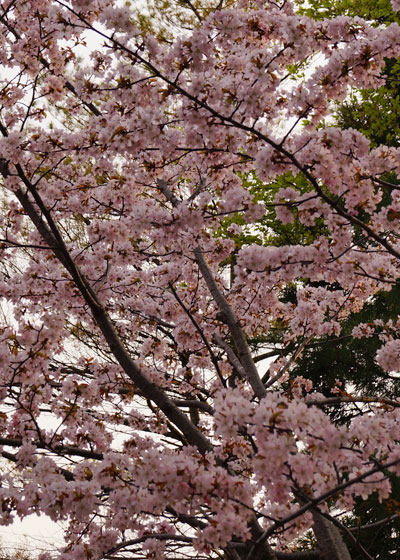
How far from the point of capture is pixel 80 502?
2.69 meters

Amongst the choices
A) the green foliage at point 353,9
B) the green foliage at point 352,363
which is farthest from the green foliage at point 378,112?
the green foliage at point 352,363

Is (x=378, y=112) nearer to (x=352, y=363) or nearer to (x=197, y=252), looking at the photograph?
(x=352, y=363)

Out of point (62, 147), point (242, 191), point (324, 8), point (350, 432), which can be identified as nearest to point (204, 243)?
point (242, 191)

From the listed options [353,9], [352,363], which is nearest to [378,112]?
[353,9]

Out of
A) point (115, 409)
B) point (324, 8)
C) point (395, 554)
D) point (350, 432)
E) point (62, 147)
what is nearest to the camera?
point (350, 432)

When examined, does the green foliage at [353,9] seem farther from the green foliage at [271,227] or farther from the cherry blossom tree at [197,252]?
the cherry blossom tree at [197,252]

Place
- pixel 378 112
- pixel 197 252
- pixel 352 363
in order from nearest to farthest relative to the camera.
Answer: pixel 197 252
pixel 378 112
pixel 352 363

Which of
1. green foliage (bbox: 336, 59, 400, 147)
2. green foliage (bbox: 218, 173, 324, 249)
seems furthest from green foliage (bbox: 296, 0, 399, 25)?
green foliage (bbox: 218, 173, 324, 249)

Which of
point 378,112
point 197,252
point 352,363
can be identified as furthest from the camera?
point 352,363

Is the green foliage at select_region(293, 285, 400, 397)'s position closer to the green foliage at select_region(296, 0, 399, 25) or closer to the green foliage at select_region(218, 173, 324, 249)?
the green foliage at select_region(218, 173, 324, 249)

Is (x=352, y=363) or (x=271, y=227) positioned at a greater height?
(x=271, y=227)

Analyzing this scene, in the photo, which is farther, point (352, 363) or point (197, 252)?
point (352, 363)

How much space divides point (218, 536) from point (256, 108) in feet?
7.64

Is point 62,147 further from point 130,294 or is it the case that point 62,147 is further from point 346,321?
point 346,321
